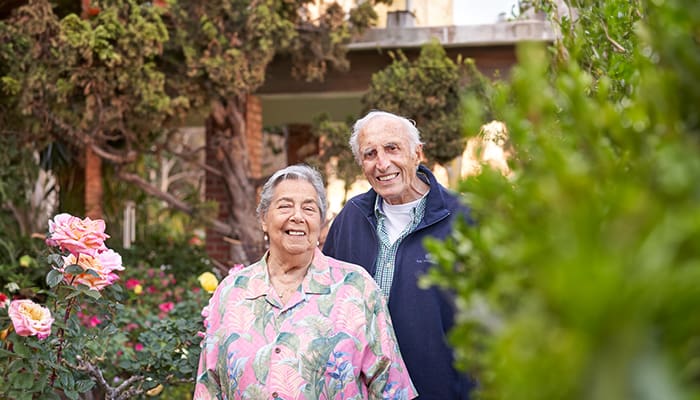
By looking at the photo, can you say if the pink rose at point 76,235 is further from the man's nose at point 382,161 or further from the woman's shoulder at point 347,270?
the man's nose at point 382,161

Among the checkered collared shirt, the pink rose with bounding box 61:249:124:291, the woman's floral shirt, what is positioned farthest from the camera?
the pink rose with bounding box 61:249:124:291

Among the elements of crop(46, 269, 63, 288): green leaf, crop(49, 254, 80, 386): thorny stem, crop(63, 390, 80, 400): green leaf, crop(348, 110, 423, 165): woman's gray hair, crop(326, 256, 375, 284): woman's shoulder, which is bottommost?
crop(63, 390, 80, 400): green leaf

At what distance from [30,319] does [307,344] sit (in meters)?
1.16

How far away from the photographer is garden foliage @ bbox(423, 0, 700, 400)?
72 centimetres

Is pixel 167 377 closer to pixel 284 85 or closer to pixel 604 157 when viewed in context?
pixel 604 157

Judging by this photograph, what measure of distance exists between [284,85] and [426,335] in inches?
238

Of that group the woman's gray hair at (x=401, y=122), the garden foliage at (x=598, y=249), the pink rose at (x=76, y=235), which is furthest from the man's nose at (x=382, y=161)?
the garden foliage at (x=598, y=249)

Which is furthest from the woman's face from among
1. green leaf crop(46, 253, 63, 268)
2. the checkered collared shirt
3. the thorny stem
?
the thorny stem

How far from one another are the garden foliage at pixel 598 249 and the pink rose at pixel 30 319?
2.48 m

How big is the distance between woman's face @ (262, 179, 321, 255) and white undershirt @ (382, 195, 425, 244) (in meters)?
0.41

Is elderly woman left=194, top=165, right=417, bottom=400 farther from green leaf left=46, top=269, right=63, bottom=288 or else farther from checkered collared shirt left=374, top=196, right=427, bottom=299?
green leaf left=46, top=269, right=63, bottom=288

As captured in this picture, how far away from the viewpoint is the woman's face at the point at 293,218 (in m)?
2.77

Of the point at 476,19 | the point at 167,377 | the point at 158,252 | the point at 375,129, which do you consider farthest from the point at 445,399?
the point at 158,252

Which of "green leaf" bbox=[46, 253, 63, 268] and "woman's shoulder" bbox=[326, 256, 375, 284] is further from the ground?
"woman's shoulder" bbox=[326, 256, 375, 284]
